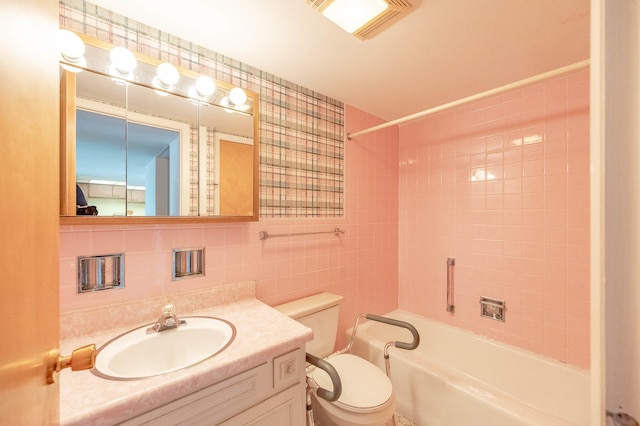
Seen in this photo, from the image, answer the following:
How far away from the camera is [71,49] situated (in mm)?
937

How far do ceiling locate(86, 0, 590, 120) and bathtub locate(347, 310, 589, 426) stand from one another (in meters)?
1.83

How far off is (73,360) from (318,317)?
1.24m

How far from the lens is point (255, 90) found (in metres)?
1.51

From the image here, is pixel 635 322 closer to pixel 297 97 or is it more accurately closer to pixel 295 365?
pixel 295 365

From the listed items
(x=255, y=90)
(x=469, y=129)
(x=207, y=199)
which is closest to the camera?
(x=207, y=199)

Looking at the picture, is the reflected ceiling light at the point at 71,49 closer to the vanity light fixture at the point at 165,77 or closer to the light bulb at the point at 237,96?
the vanity light fixture at the point at 165,77

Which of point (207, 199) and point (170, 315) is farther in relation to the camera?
point (207, 199)

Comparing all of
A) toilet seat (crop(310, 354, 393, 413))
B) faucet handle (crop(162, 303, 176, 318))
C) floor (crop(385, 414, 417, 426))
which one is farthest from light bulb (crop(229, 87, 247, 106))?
floor (crop(385, 414, 417, 426))

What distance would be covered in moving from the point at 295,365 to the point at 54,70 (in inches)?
43.7

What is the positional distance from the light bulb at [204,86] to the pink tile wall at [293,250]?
68 centimetres

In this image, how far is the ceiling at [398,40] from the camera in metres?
1.07

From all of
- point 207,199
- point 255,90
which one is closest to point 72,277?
point 207,199

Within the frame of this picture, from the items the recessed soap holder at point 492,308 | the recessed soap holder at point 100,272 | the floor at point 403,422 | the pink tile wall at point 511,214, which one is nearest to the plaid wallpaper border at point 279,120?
the recessed soap holder at point 100,272

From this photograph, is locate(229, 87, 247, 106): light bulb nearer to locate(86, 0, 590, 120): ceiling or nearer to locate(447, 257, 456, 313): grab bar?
locate(86, 0, 590, 120): ceiling
